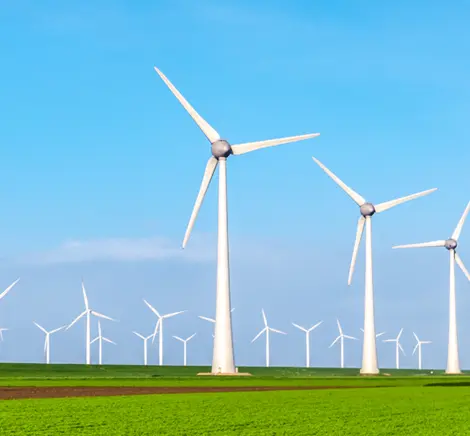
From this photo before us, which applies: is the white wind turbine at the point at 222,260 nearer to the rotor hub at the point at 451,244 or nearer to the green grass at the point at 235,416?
the green grass at the point at 235,416

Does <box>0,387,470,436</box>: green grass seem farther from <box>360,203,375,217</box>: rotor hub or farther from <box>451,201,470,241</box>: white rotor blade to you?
<box>451,201,470,241</box>: white rotor blade

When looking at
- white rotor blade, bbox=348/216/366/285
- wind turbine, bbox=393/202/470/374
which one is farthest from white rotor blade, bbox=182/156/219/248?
wind turbine, bbox=393/202/470/374

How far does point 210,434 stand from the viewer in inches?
1136

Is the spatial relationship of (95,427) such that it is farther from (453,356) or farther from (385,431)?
(453,356)

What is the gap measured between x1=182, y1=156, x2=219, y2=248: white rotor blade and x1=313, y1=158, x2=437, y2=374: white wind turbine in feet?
76.4

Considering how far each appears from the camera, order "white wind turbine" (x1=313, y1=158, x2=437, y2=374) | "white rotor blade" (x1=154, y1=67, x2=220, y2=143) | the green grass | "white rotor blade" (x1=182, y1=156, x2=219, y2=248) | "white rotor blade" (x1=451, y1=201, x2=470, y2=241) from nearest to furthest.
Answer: the green grass → "white rotor blade" (x1=182, y1=156, x2=219, y2=248) → "white rotor blade" (x1=154, y1=67, x2=220, y2=143) → "white wind turbine" (x1=313, y1=158, x2=437, y2=374) → "white rotor blade" (x1=451, y1=201, x2=470, y2=241)

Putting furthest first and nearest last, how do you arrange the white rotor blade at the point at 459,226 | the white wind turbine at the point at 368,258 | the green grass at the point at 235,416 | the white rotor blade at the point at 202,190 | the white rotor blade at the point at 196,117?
the white rotor blade at the point at 459,226, the white wind turbine at the point at 368,258, the white rotor blade at the point at 196,117, the white rotor blade at the point at 202,190, the green grass at the point at 235,416

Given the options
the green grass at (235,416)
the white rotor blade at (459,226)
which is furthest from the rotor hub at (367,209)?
the green grass at (235,416)

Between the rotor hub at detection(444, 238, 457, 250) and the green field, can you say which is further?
the rotor hub at detection(444, 238, 457, 250)

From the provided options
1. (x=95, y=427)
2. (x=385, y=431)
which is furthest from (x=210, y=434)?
(x=385, y=431)

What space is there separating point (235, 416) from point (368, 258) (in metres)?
72.7

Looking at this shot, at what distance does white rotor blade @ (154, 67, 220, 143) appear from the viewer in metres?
89.6

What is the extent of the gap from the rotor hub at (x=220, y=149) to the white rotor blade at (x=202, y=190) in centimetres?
59

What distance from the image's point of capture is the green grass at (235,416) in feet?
99.0
